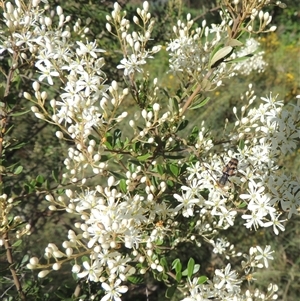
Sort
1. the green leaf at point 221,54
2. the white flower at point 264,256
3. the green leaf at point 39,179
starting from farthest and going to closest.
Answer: the white flower at point 264,256 < the green leaf at point 39,179 < the green leaf at point 221,54

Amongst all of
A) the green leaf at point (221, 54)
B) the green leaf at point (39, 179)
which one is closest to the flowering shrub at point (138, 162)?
the green leaf at point (221, 54)

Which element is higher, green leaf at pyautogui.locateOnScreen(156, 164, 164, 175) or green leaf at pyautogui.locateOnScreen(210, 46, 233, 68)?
green leaf at pyautogui.locateOnScreen(210, 46, 233, 68)

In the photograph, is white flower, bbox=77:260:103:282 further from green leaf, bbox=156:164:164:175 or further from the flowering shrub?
green leaf, bbox=156:164:164:175

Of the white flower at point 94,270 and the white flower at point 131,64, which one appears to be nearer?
the white flower at point 94,270

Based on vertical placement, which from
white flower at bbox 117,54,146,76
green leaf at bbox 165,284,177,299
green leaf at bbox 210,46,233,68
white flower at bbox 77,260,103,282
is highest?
green leaf at bbox 210,46,233,68

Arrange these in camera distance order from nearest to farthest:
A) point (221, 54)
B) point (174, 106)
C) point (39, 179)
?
1. point (221, 54)
2. point (174, 106)
3. point (39, 179)

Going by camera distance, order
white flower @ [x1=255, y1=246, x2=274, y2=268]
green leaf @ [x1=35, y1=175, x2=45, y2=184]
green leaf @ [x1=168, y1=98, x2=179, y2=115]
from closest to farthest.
A: green leaf @ [x1=168, y1=98, x2=179, y2=115] → green leaf @ [x1=35, y1=175, x2=45, y2=184] → white flower @ [x1=255, y1=246, x2=274, y2=268]

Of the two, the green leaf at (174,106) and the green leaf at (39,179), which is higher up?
the green leaf at (174,106)

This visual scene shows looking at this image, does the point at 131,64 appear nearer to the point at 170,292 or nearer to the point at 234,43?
the point at 234,43

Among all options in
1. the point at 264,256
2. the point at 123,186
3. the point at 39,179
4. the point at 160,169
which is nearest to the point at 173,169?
the point at 160,169

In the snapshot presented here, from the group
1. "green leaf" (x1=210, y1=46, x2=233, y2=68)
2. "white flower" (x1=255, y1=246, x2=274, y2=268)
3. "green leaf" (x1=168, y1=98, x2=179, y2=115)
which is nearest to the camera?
"green leaf" (x1=210, y1=46, x2=233, y2=68)

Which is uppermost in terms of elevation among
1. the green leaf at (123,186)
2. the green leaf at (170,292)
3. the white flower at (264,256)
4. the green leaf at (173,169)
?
the green leaf at (173,169)

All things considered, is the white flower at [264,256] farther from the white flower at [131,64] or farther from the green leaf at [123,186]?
the white flower at [131,64]

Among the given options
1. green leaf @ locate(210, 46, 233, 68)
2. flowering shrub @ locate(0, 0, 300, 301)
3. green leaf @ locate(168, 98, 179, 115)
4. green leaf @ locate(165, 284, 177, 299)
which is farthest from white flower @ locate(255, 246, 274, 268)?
green leaf @ locate(210, 46, 233, 68)
